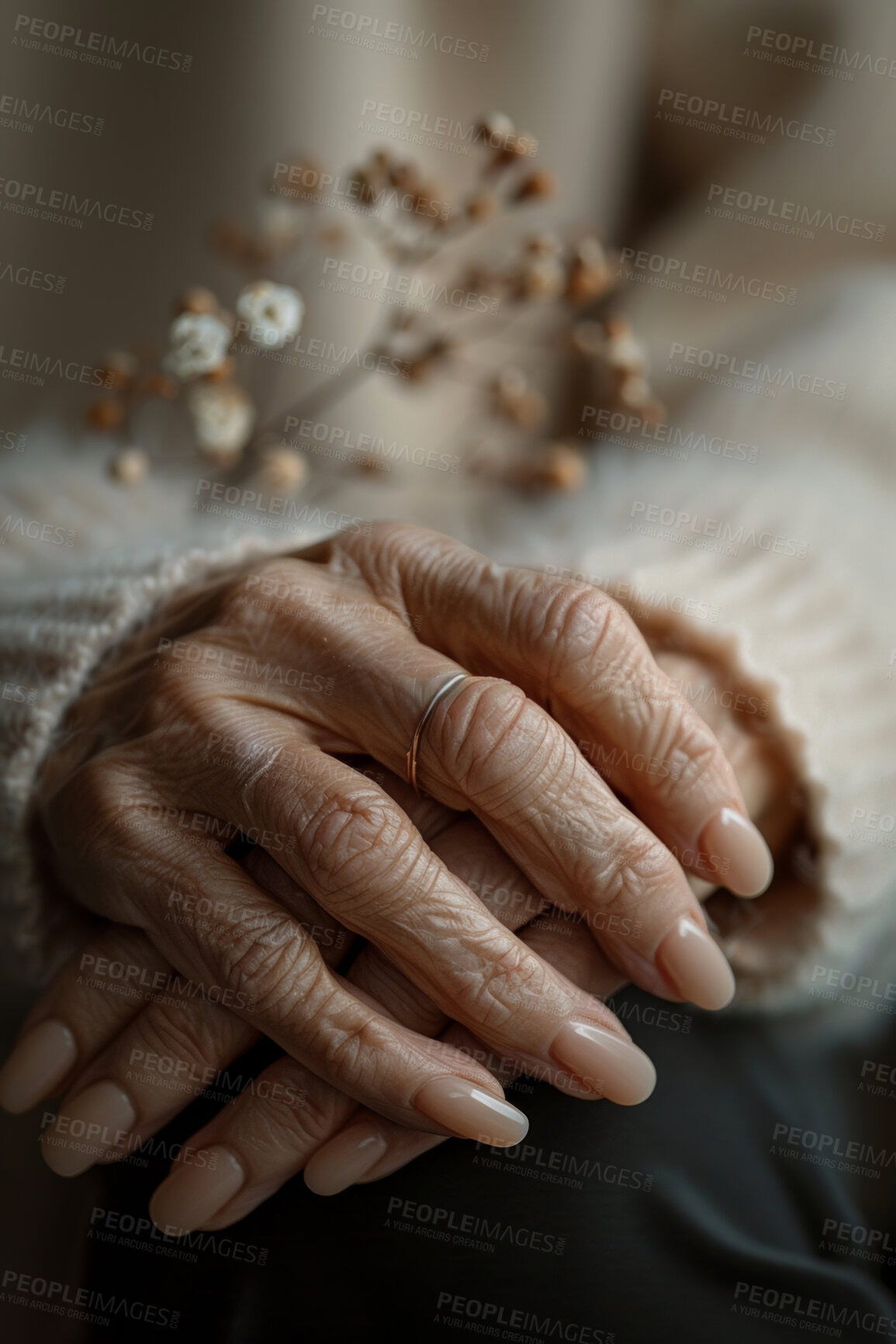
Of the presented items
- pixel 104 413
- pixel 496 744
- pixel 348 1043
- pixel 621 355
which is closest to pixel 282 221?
pixel 104 413

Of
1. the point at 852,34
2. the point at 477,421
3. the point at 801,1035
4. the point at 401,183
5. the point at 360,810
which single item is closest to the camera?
the point at 360,810

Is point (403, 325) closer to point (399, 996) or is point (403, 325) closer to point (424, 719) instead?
point (424, 719)

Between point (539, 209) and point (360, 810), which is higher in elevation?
point (539, 209)

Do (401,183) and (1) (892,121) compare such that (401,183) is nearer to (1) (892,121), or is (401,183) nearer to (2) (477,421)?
(2) (477,421)

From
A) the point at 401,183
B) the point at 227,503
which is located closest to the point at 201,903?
the point at 227,503

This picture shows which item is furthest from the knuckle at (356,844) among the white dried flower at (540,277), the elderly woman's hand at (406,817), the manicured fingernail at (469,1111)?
the white dried flower at (540,277)

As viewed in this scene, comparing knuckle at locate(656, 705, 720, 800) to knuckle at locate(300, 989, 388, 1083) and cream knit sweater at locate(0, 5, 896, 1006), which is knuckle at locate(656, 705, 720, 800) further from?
knuckle at locate(300, 989, 388, 1083)

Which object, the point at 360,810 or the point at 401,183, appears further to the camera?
the point at 401,183

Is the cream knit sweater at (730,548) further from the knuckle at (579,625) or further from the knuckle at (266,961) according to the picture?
the knuckle at (266,961)
